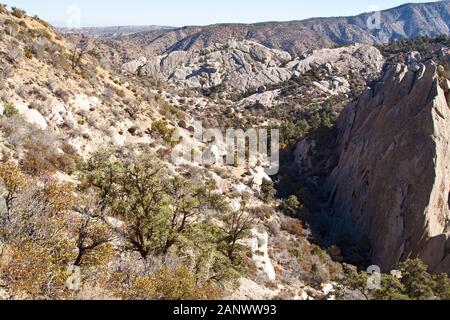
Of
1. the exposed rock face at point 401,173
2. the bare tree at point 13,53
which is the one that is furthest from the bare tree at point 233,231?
the bare tree at point 13,53

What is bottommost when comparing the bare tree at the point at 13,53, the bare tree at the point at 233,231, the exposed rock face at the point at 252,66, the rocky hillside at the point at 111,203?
the bare tree at the point at 233,231

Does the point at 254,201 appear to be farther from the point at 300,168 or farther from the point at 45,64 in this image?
the point at 45,64

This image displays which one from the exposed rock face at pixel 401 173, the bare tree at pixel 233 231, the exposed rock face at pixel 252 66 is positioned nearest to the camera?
the bare tree at pixel 233 231

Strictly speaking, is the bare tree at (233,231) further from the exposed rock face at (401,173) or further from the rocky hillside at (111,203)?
the exposed rock face at (401,173)

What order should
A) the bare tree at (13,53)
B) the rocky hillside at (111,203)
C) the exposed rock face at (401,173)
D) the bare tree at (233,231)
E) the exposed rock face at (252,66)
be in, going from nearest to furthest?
the rocky hillside at (111,203) → the bare tree at (233,231) → the bare tree at (13,53) → the exposed rock face at (401,173) → the exposed rock face at (252,66)

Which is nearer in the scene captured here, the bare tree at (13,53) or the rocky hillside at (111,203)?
the rocky hillside at (111,203)

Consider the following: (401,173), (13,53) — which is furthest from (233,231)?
(13,53)
